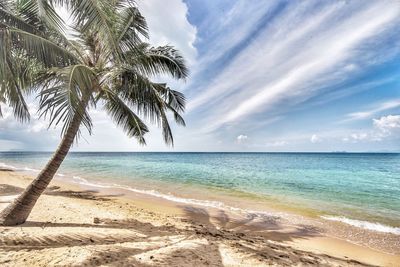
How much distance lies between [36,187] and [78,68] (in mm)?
2900

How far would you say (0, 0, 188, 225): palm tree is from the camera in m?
3.84

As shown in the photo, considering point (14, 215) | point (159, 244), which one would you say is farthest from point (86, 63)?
point (159, 244)

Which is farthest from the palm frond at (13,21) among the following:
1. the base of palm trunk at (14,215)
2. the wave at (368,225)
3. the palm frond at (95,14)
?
the wave at (368,225)

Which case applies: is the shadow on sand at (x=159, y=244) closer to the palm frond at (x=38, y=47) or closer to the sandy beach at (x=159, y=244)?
the sandy beach at (x=159, y=244)

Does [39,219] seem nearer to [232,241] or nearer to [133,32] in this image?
[232,241]

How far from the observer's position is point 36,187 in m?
5.03

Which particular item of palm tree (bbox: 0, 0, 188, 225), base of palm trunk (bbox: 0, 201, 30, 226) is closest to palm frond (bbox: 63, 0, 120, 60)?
palm tree (bbox: 0, 0, 188, 225)

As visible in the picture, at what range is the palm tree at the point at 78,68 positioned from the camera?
3.84 m

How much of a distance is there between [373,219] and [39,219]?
1060cm

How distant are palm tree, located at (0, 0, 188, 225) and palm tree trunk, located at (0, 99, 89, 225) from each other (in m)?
0.02

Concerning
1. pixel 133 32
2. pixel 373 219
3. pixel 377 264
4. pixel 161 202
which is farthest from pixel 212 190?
pixel 133 32

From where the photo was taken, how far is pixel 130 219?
6.54 meters

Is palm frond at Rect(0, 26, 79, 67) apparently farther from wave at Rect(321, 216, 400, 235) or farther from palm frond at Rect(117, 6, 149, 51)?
wave at Rect(321, 216, 400, 235)

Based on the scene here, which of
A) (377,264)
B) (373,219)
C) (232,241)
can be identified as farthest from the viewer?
(373,219)
